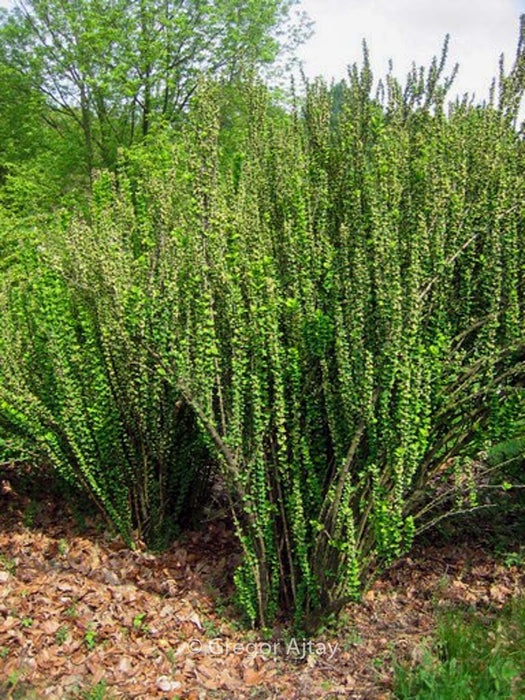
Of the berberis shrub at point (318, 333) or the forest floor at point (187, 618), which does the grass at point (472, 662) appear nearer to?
the forest floor at point (187, 618)

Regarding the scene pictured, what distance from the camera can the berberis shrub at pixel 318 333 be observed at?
317cm

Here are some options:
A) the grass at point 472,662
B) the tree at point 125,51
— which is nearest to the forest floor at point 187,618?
the grass at point 472,662

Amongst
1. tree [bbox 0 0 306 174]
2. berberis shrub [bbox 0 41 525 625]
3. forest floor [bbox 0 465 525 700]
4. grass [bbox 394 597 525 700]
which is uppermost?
tree [bbox 0 0 306 174]

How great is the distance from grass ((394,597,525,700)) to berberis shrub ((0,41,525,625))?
491 mm

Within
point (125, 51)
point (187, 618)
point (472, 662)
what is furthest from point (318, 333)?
point (125, 51)

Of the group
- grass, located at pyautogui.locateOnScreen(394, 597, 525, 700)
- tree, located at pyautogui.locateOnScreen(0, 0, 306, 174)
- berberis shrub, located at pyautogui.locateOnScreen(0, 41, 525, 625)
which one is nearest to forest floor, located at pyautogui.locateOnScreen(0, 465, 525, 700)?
grass, located at pyautogui.locateOnScreen(394, 597, 525, 700)

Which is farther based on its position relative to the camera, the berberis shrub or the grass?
the berberis shrub

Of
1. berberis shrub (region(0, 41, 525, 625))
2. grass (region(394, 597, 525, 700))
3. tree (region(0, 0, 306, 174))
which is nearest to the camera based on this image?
grass (region(394, 597, 525, 700))

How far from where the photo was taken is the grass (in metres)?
2.75

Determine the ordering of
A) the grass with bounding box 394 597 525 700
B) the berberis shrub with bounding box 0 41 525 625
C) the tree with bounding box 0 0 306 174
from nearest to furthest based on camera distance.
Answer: the grass with bounding box 394 597 525 700
the berberis shrub with bounding box 0 41 525 625
the tree with bounding box 0 0 306 174

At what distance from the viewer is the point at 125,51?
15.9 metres

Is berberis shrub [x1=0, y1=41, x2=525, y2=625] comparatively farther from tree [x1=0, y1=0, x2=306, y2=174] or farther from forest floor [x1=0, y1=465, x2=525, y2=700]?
tree [x1=0, y1=0, x2=306, y2=174]

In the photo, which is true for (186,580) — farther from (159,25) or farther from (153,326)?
(159,25)

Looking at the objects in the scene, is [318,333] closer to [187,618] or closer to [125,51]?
[187,618]
